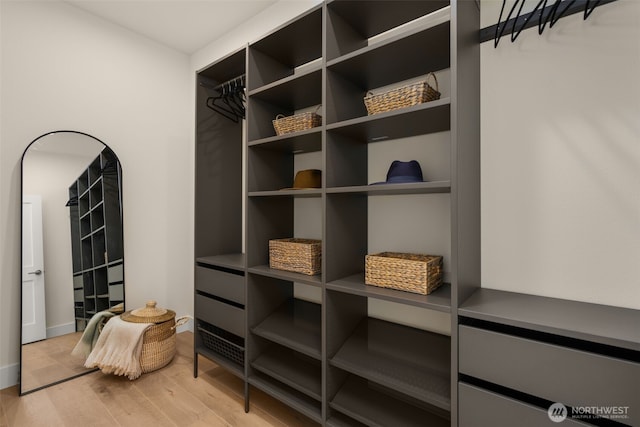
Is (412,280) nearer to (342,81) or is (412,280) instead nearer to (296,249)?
(296,249)

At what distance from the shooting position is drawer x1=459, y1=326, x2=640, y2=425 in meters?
0.87

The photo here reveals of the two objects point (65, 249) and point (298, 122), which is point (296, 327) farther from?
point (65, 249)

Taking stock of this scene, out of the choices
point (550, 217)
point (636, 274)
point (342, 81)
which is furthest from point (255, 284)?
point (636, 274)

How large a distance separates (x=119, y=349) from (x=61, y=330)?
477mm

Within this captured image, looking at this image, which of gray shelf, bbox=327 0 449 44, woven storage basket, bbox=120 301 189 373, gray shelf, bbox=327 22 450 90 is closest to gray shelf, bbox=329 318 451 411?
gray shelf, bbox=327 22 450 90

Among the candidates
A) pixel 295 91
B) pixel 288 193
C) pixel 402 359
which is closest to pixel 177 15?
pixel 295 91

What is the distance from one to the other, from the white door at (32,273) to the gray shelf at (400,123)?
6.99 feet

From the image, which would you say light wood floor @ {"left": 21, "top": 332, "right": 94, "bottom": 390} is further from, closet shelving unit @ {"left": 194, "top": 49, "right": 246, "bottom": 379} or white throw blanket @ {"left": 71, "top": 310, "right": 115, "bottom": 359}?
closet shelving unit @ {"left": 194, "top": 49, "right": 246, "bottom": 379}

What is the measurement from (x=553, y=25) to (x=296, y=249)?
1489 millimetres

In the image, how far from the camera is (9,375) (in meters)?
2.08

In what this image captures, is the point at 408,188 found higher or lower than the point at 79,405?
higher

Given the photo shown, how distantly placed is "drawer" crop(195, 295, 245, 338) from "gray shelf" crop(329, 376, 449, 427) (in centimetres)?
70

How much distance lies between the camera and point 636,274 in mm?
1138

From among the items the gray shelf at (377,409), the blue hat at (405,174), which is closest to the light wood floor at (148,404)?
the gray shelf at (377,409)
